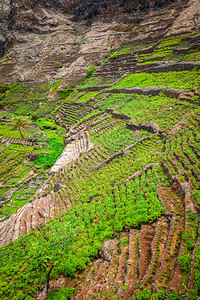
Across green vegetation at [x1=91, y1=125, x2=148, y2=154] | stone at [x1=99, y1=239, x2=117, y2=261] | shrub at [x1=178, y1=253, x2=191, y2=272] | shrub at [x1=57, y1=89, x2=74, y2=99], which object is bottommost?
green vegetation at [x1=91, y1=125, x2=148, y2=154]

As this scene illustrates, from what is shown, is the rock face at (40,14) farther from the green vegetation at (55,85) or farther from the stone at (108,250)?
the stone at (108,250)

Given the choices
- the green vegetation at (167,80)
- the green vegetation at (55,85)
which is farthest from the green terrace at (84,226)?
the green vegetation at (55,85)

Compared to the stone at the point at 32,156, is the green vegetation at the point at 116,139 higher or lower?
lower

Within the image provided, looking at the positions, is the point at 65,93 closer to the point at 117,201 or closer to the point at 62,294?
the point at 117,201

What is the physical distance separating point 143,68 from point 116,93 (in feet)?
28.5

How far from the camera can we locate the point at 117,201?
12312mm

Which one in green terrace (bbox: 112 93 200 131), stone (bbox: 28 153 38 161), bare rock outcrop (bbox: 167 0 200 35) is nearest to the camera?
green terrace (bbox: 112 93 200 131)

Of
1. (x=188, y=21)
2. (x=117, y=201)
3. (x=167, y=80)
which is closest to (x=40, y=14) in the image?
(x=188, y=21)

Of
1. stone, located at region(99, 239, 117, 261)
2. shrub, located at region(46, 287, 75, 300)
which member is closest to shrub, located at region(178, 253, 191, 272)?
stone, located at region(99, 239, 117, 261)

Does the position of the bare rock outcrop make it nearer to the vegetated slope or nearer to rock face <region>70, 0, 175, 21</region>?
the vegetated slope

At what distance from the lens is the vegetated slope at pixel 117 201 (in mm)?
7789

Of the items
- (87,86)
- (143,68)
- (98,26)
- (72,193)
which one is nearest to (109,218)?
(72,193)

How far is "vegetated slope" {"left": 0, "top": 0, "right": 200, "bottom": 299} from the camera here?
25.6 feet

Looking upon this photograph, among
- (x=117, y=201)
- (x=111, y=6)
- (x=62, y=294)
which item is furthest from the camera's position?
(x=111, y=6)
